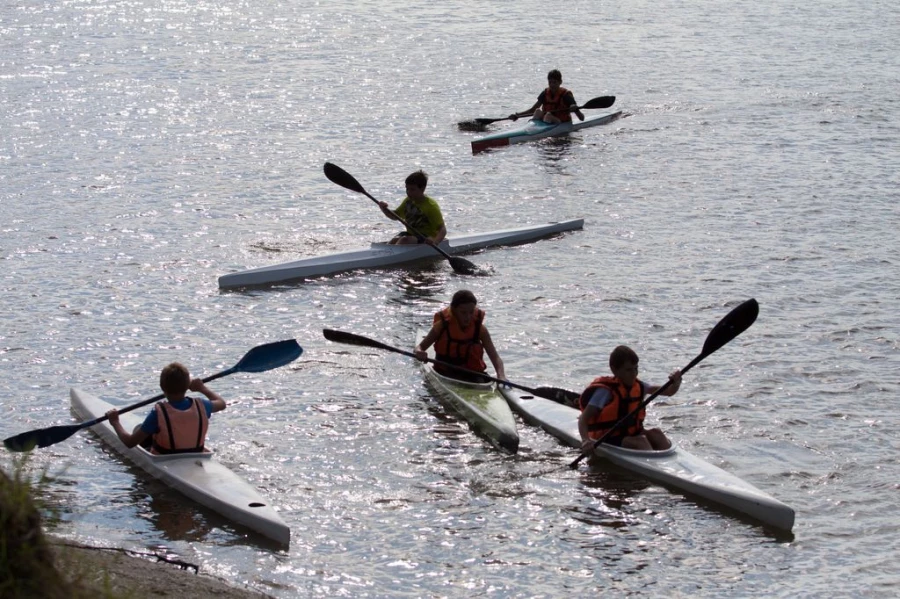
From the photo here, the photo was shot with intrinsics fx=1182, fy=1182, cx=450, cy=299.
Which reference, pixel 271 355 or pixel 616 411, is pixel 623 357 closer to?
pixel 616 411

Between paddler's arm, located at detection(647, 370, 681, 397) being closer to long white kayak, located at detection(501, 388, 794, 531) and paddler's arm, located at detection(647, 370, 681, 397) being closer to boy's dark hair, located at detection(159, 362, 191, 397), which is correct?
long white kayak, located at detection(501, 388, 794, 531)

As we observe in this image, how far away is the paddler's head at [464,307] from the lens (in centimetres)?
1018

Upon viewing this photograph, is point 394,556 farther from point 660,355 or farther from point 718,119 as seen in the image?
point 718,119

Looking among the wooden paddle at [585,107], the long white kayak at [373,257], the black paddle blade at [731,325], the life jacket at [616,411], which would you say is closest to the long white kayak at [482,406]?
the life jacket at [616,411]

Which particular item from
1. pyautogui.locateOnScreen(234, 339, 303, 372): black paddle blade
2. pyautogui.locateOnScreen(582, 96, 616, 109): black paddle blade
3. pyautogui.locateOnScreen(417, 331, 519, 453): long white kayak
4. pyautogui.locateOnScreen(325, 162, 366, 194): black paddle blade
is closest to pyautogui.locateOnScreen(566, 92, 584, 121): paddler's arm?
pyautogui.locateOnScreen(582, 96, 616, 109): black paddle blade

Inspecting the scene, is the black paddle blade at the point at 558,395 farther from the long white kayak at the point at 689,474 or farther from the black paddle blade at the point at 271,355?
the black paddle blade at the point at 271,355

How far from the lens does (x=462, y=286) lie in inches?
557

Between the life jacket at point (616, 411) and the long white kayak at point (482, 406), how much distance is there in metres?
0.66

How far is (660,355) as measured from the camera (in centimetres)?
1202

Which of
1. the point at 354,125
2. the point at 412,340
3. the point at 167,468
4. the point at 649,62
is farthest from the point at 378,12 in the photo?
the point at 167,468

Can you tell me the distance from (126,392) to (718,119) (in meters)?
15.7

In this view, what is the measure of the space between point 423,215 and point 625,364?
605 cm

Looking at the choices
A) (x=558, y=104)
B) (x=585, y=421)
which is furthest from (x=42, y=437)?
(x=558, y=104)

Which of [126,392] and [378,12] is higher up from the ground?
[378,12]
